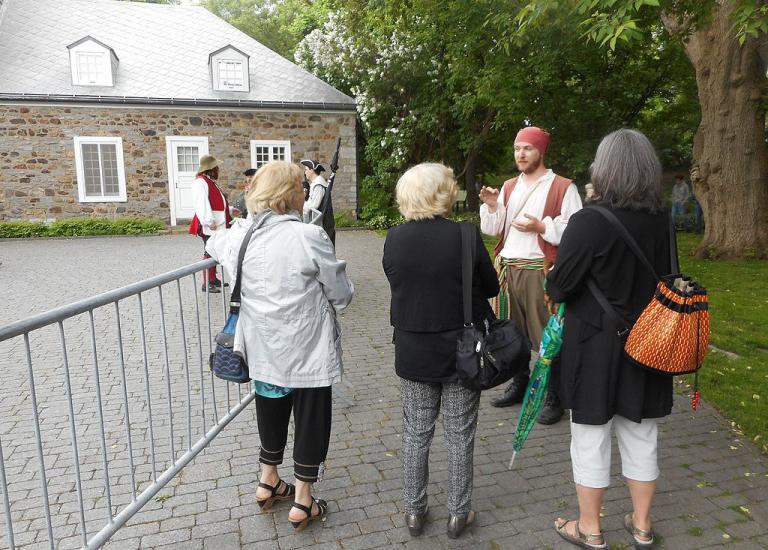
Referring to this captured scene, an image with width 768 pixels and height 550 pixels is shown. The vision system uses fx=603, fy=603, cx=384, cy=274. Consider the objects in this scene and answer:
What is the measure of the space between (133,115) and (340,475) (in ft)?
58.6

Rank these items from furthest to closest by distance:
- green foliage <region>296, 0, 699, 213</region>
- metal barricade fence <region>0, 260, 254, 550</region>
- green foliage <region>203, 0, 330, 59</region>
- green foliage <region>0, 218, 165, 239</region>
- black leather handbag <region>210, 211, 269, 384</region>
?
green foliage <region>203, 0, 330, 59</region> < green foliage <region>0, 218, 165, 239</region> < green foliage <region>296, 0, 699, 213</region> < black leather handbag <region>210, 211, 269, 384</region> < metal barricade fence <region>0, 260, 254, 550</region>

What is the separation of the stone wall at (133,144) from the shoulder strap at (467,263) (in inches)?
698

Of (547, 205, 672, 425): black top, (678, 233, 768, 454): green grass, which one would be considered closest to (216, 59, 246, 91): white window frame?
(678, 233, 768, 454): green grass

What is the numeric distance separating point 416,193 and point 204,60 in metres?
20.1

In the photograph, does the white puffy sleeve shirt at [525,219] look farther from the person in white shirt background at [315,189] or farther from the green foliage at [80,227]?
the green foliage at [80,227]

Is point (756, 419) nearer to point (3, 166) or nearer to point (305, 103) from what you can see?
point (305, 103)

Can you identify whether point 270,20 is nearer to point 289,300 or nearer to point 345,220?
point 345,220

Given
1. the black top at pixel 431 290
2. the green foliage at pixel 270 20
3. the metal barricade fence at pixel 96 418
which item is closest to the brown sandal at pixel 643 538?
the black top at pixel 431 290

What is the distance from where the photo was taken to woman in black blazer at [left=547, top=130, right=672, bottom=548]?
2.72m

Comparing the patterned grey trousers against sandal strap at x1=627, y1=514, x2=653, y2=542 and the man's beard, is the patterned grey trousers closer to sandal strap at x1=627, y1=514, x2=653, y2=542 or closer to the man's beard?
sandal strap at x1=627, y1=514, x2=653, y2=542

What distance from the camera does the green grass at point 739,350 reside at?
4.68 m

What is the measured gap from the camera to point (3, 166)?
59.4 feet

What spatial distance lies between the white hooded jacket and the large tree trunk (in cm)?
1174

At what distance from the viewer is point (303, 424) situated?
3129 mm
